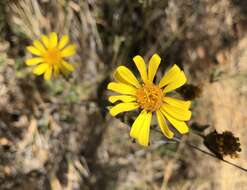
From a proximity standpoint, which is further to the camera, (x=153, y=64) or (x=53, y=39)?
(x=53, y=39)

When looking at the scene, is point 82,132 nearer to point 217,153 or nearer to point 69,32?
point 69,32

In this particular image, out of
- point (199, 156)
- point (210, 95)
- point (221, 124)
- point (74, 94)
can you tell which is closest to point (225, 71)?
point (210, 95)

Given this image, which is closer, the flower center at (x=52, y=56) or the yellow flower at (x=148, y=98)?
the yellow flower at (x=148, y=98)

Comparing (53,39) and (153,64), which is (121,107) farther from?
(53,39)

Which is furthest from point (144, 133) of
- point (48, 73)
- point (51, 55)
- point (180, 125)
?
point (51, 55)

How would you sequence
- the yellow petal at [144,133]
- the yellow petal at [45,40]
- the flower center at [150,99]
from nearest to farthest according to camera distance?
the yellow petal at [144,133] → the flower center at [150,99] → the yellow petal at [45,40]

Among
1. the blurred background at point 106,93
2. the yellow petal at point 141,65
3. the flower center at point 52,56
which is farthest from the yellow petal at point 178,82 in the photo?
the flower center at point 52,56

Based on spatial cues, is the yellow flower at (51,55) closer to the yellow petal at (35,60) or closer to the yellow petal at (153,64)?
the yellow petal at (35,60)
